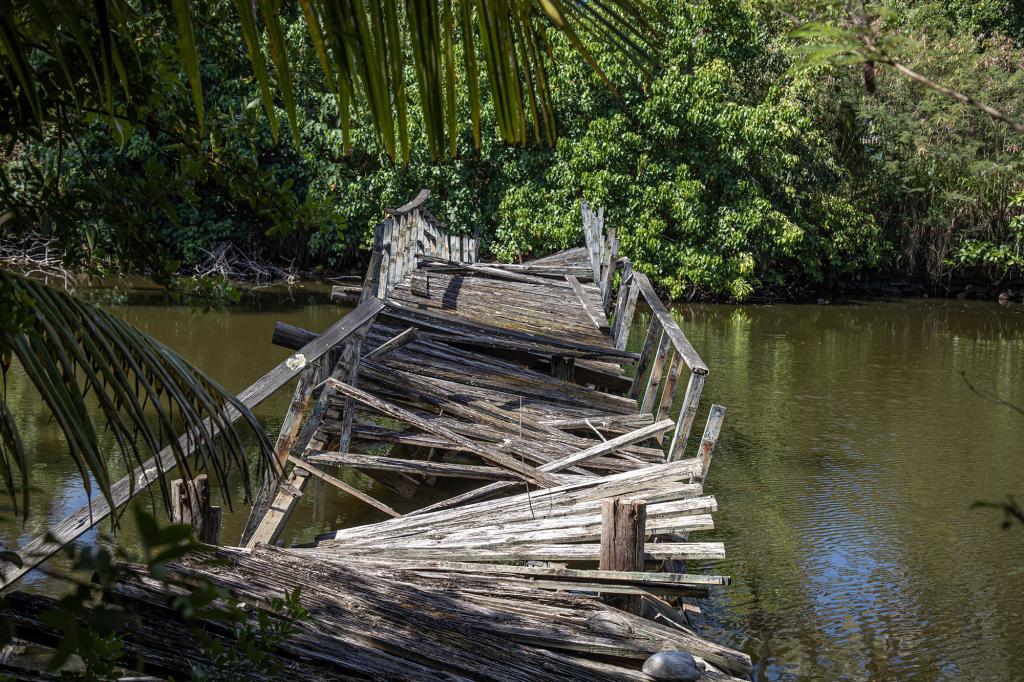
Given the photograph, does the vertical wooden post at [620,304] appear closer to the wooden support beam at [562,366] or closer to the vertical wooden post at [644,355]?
the vertical wooden post at [644,355]

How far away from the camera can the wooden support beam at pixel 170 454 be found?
426 cm

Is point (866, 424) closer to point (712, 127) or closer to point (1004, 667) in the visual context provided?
point (1004, 667)

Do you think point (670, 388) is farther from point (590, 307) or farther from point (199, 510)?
point (199, 510)

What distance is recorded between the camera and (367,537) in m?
5.93

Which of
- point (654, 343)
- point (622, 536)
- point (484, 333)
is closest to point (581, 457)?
point (622, 536)

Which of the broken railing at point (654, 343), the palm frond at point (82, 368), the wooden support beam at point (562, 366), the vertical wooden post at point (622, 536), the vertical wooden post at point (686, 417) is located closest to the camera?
the palm frond at point (82, 368)

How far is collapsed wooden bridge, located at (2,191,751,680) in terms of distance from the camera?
4.23 meters

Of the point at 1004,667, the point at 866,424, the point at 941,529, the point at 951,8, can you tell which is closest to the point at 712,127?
the point at 951,8

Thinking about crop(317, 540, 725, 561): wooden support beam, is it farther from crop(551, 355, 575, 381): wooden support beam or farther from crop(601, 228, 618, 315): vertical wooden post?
crop(601, 228, 618, 315): vertical wooden post

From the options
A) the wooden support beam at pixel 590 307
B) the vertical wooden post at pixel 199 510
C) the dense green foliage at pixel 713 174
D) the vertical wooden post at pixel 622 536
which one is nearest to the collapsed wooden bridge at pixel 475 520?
the vertical wooden post at pixel 622 536

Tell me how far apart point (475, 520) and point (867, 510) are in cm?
509

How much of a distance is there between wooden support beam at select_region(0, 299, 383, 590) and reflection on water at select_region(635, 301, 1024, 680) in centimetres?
333

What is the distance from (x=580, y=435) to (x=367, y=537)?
8.47ft

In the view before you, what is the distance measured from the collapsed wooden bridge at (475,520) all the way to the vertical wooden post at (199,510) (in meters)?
0.16
